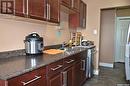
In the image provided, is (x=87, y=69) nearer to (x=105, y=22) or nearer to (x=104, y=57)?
(x=104, y=57)

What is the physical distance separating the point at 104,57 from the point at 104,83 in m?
2.00

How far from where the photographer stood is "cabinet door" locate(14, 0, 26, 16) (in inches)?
63.2

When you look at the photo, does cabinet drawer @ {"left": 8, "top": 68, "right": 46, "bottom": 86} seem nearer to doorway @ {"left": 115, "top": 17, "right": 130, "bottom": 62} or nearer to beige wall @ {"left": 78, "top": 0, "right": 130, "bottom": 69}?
beige wall @ {"left": 78, "top": 0, "right": 130, "bottom": 69}

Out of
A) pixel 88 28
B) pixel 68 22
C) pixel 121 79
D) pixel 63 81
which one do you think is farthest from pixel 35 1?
pixel 121 79

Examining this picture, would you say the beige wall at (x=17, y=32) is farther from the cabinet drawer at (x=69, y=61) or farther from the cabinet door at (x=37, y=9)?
the cabinet drawer at (x=69, y=61)

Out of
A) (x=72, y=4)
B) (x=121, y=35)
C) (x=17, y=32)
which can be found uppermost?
(x=72, y=4)

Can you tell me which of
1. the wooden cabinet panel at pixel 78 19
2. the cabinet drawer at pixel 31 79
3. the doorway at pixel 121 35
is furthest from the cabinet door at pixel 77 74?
the doorway at pixel 121 35

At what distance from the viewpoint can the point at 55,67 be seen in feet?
6.20

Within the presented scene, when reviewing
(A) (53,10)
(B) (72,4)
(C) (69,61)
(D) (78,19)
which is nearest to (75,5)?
(B) (72,4)

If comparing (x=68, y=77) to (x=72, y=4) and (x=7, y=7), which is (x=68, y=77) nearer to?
(x=7, y=7)

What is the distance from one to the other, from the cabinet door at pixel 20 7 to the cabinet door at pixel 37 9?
92mm

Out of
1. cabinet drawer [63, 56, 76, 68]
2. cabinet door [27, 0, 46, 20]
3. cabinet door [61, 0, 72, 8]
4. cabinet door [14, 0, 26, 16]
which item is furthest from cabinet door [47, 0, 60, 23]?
cabinet drawer [63, 56, 76, 68]

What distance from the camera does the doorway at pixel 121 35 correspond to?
19.0 ft

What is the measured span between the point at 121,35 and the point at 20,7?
5183 millimetres
